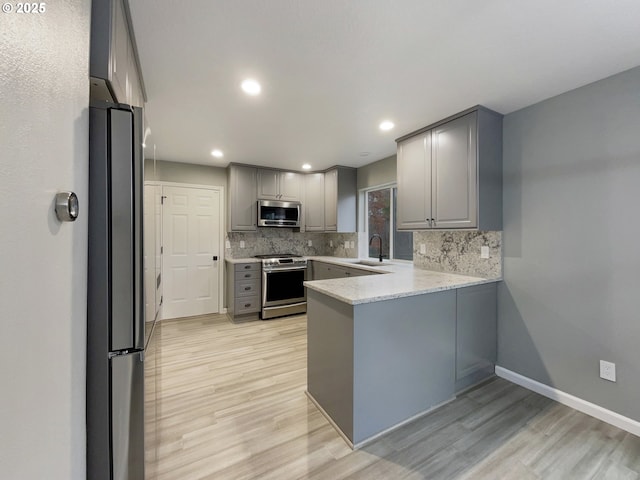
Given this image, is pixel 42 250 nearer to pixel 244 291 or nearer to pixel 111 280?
pixel 111 280

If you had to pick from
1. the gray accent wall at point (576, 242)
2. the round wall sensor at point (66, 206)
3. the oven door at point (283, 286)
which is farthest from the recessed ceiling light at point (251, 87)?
the oven door at point (283, 286)

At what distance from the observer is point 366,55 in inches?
67.3

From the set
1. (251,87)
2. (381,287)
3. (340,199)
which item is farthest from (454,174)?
(340,199)

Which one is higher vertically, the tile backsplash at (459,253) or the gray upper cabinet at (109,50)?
the gray upper cabinet at (109,50)

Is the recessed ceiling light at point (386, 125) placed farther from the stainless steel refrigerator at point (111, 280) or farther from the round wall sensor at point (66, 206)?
the round wall sensor at point (66, 206)

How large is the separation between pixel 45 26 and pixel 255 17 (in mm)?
1074

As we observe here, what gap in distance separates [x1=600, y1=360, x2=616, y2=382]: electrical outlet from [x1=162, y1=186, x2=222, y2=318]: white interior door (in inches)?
179

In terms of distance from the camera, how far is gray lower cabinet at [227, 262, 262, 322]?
408 cm

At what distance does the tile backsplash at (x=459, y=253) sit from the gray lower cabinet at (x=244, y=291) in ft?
7.71

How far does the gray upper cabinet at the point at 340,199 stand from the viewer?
14.8 ft

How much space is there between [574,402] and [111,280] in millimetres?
3074

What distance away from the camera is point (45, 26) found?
0.62 meters

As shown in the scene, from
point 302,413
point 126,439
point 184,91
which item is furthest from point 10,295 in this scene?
point 184,91

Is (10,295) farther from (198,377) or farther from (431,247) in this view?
(431,247)
